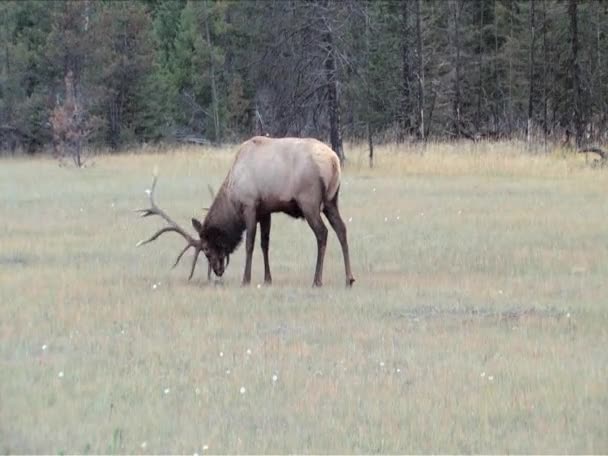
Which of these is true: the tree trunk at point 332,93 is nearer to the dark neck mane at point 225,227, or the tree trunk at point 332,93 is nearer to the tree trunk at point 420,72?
the tree trunk at point 420,72

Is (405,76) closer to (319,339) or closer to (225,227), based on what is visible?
(225,227)

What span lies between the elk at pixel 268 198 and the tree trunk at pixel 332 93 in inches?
693

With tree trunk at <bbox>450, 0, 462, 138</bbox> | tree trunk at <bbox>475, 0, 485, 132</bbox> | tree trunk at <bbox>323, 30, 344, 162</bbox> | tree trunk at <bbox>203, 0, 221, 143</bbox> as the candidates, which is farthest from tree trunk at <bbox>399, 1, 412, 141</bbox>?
tree trunk at <bbox>323, 30, 344, 162</bbox>

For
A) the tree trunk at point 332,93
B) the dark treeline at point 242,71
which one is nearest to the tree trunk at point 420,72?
the dark treeline at point 242,71

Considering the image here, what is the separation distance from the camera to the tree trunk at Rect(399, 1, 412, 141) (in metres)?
43.9

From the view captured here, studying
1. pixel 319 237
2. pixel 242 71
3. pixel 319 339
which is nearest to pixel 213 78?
pixel 242 71

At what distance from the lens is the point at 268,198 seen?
12.6 meters

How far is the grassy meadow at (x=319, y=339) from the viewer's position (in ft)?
22.1

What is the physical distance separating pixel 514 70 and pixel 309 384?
4289cm

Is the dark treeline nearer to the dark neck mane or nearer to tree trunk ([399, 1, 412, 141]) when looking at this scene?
tree trunk ([399, 1, 412, 141])

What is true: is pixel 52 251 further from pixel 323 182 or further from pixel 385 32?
pixel 385 32

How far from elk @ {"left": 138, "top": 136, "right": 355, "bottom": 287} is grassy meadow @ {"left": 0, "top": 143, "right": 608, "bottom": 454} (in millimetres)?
397

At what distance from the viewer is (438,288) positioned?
11.7 m

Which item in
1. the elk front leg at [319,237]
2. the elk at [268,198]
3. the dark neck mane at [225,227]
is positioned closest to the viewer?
the elk front leg at [319,237]
